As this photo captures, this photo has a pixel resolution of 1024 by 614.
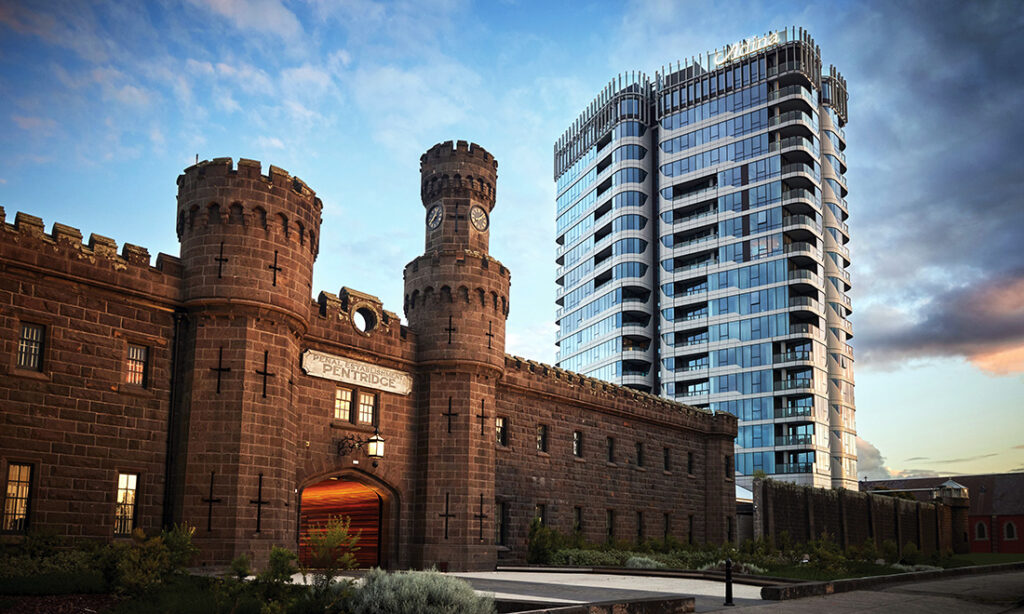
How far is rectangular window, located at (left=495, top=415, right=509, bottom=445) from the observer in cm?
3181

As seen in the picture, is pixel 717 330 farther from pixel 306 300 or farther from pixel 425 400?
pixel 306 300

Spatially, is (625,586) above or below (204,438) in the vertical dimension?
below

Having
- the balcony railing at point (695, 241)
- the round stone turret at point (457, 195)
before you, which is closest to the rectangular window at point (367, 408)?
the round stone turret at point (457, 195)

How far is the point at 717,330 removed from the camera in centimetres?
8575

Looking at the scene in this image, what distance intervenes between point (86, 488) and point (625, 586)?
12.3 meters

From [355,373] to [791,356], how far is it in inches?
2448

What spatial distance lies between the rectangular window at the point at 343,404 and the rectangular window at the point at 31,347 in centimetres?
843

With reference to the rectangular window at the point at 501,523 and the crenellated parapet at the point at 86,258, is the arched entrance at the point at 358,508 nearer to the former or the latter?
the rectangular window at the point at 501,523

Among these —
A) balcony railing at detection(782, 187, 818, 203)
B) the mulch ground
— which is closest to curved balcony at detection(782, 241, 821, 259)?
balcony railing at detection(782, 187, 818, 203)

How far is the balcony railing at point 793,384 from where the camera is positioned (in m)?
80.3

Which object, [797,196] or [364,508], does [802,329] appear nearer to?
[797,196]

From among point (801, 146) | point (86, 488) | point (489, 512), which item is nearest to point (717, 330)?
point (801, 146)

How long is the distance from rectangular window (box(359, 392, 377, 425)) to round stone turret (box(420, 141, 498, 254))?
613 cm

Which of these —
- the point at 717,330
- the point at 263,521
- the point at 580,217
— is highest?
the point at 580,217
